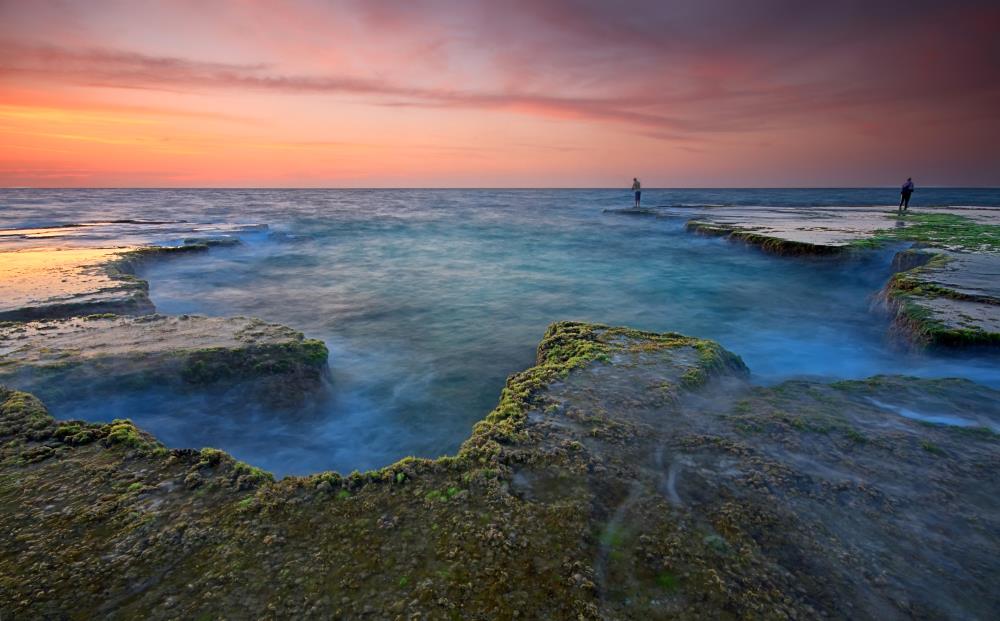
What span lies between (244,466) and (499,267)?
1534 cm

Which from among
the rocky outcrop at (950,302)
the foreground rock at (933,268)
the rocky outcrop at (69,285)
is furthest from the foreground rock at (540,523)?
the rocky outcrop at (69,285)

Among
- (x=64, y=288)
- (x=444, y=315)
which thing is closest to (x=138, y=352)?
(x=64, y=288)

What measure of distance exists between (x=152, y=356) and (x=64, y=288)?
5.95 metres

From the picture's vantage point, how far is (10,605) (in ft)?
8.87

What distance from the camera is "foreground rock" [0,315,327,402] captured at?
6.07 meters

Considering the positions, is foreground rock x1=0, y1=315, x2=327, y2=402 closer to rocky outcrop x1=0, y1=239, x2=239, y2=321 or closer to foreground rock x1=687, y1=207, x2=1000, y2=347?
rocky outcrop x1=0, y1=239, x2=239, y2=321

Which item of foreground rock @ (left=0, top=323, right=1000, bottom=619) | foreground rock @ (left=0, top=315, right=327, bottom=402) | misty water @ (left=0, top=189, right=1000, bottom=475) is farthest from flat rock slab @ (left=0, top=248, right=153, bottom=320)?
foreground rock @ (left=0, top=323, right=1000, bottom=619)

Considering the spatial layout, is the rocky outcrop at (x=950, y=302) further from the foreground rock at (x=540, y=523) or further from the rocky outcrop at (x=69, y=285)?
the rocky outcrop at (x=69, y=285)

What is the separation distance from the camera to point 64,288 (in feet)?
33.7

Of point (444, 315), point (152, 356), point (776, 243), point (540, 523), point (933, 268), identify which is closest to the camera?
point (540, 523)

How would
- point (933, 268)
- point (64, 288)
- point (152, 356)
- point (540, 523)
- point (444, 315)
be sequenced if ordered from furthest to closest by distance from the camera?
point (444, 315)
point (933, 268)
point (64, 288)
point (152, 356)
point (540, 523)

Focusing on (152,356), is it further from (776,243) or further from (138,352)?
(776,243)

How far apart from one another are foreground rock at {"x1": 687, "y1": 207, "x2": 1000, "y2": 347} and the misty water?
494 millimetres

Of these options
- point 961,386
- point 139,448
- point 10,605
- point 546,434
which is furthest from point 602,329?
point 10,605
